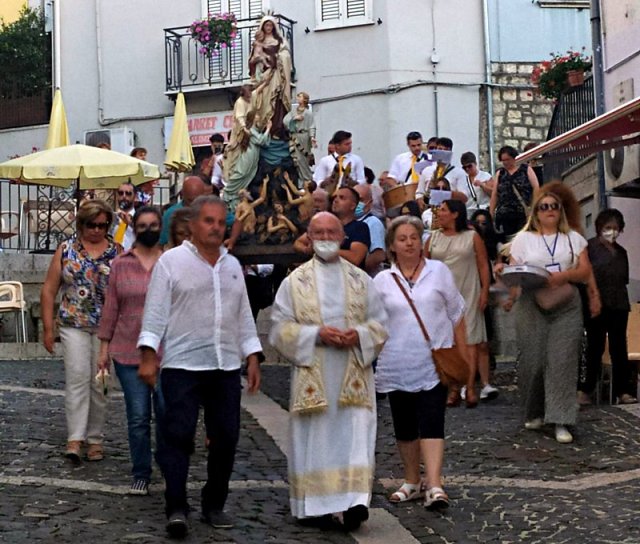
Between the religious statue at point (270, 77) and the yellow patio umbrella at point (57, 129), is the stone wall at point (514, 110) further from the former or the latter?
the religious statue at point (270, 77)

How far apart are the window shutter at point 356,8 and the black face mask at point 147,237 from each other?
69.3 ft

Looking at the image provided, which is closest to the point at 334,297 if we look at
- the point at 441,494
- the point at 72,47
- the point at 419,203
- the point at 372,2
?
the point at 441,494

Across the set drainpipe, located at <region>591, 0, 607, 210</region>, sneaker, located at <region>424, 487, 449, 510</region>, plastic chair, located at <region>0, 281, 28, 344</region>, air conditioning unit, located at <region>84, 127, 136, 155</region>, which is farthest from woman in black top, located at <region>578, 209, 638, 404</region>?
air conditioning unit, located at <region>84, 127, 136, 155</region>

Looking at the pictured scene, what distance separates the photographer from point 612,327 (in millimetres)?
13258

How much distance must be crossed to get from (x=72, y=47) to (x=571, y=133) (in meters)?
21.3

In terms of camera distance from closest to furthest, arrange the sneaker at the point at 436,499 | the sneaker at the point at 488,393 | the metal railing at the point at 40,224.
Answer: the sneaker at the point at 436,499 < the sneaker at the point at 488,393 < the metal railing at the point at 40,224

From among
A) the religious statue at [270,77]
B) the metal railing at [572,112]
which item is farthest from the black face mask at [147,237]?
the metal railing at [572,112]

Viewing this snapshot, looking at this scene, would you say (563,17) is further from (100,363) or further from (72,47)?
(100,363)

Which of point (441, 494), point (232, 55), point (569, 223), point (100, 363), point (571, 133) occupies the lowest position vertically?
point (441, 494)

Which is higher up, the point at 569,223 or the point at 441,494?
the point at 569,223

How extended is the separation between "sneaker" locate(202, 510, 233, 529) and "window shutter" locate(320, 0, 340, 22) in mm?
23331

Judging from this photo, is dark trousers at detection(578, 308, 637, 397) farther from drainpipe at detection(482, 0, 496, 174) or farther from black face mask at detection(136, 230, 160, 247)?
drainpipe at detection(482, 0, 496, 174)

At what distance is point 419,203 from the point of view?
56.6ft

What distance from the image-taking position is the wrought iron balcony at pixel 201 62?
31.9 m
